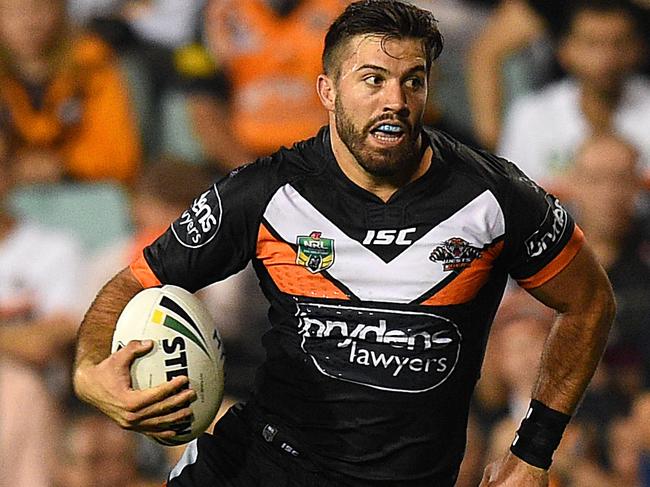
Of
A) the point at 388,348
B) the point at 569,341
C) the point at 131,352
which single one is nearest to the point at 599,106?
the point at 569,341

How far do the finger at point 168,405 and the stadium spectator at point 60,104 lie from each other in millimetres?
4059

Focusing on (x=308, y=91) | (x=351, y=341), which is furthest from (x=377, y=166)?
(x=308, y=91)

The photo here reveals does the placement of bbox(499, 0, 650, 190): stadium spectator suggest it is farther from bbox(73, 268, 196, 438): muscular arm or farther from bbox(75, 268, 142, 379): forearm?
bbox(73, 268, 196, 438): muscular arm

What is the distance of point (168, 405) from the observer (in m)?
3.21

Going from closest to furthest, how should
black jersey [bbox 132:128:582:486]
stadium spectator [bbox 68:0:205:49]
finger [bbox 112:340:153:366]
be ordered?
finger [bbox 112:340:153:366] < black jersey [bbox 132:128:582:486] < stadium spectator [bbox 68:0:205:49]

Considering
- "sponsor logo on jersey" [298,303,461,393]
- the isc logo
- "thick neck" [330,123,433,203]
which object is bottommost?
"sponsor logo on jersey" [298,303,461,393]

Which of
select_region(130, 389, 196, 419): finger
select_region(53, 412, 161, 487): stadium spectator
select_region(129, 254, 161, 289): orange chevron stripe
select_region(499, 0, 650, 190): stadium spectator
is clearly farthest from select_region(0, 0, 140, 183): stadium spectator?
select_region(130, 389, 196, 419): finger

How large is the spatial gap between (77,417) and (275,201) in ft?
12.4

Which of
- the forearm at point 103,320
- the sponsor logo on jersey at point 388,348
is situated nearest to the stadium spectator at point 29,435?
the forearm at point 103,320

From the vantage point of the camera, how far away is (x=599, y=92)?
6938 mm

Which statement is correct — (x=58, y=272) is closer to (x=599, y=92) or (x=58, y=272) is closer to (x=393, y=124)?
(x=599, y=92)

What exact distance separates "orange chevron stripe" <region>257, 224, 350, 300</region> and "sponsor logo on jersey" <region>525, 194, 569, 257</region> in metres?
0.53

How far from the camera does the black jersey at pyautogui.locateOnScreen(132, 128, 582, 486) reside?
3537 millimetres

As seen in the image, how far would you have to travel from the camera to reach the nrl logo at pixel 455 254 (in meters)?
3.55
